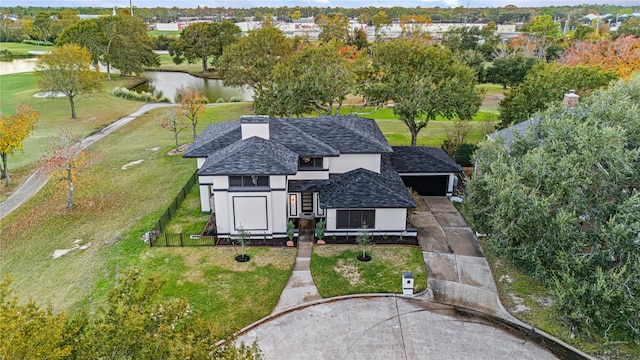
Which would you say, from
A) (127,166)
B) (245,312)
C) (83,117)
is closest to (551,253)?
(245,312)

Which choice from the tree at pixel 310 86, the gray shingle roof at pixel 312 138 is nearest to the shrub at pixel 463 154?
the gray shingle roof at pixel 312 138

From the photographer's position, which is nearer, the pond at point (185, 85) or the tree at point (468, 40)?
the pond at point (185, 85)

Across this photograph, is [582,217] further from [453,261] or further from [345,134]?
[345,134]

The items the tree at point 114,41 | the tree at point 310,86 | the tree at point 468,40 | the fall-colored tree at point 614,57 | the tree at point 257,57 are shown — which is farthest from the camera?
the tree at point 468,40

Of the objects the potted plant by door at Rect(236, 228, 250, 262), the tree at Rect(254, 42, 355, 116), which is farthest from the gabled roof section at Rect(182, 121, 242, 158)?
the tree at Rect(254, 42, 355, 116)

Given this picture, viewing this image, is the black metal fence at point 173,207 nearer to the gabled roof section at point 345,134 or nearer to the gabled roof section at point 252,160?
the gabled roof section at point 252,160

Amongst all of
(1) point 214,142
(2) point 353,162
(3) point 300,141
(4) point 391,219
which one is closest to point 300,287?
(4) point 391,219
